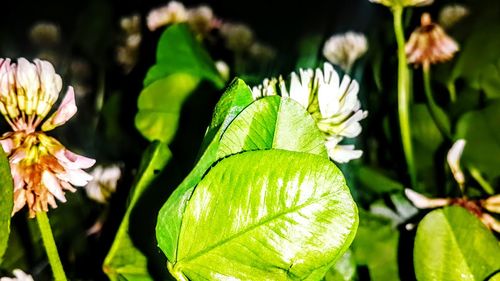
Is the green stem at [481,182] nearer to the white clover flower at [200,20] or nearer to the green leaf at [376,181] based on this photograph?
the green leaf at [376,181]

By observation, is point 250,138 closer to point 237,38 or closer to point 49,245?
point 49,245

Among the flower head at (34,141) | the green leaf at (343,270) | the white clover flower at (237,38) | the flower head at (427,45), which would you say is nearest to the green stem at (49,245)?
the flower head at (34,141)

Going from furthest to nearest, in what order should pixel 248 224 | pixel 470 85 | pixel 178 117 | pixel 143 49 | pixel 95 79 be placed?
pixel 95 79
pixel 143 49
pixel 470 85
pixel 178 117
pixel 248 224

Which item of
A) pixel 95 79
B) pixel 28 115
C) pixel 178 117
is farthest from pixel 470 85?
pixel 95 79

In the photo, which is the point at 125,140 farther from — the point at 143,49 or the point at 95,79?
the point at 95,79

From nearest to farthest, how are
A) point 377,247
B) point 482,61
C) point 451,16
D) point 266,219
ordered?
1. point 266,219
2. point 377,247
3. point 482,61
4. point 451,16

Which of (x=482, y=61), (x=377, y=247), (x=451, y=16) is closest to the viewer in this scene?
(x=377, y=247)

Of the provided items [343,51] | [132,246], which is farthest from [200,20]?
[132,246]

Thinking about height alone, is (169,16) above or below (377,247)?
above
